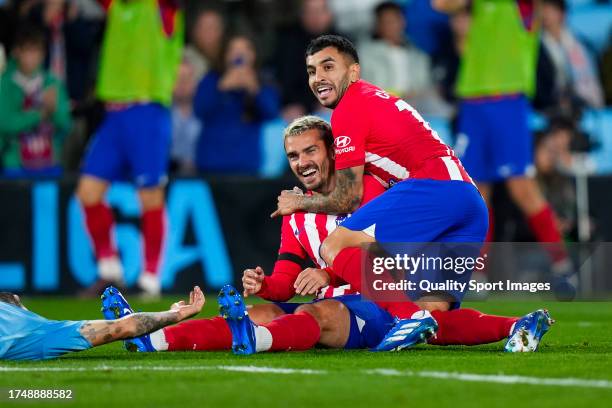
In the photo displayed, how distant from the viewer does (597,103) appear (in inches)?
592

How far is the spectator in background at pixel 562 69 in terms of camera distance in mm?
14859

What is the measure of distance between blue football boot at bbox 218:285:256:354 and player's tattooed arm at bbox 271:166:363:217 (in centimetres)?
93

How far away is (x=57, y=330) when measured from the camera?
6430mm

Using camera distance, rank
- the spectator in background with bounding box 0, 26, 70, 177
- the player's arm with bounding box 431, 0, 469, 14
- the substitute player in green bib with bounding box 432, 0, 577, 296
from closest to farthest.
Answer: the substitute player in green bib with bounding box 432, 0, 577, 296 < the player's arm with bounding box 431, 0, 469, 14 < the spectator in background with bounding box 0, 26, 70, 177

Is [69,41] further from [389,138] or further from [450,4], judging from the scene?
[389,138]

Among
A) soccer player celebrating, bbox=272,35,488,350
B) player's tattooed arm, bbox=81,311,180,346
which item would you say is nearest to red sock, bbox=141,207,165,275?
soccer player celebrating, bbox=272,35,488,350

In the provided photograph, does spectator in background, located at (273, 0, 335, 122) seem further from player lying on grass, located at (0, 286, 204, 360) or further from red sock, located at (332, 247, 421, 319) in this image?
player lying on grass, located at (0, 286, 204, 360)

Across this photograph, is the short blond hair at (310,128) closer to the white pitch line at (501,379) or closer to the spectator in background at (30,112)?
the white pitch line at (501,379)

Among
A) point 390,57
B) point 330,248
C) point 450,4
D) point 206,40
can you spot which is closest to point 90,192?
point 206,40

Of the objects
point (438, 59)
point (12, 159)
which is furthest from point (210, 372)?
point (438, 59)

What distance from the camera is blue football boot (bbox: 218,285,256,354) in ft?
20.6

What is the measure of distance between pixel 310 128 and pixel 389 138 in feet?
1.51

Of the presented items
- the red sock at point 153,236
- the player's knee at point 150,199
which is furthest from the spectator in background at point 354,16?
the red sock at point 153,236

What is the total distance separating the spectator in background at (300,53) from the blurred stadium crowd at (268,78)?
0.01m
